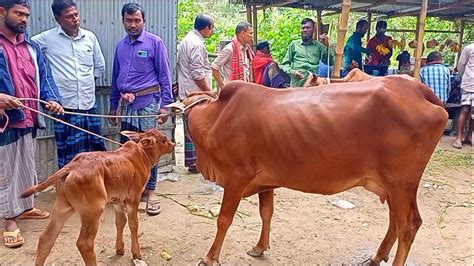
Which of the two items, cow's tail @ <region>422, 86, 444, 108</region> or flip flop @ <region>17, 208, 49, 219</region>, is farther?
flip flop @ <region>17, 208, 49, 219</region>

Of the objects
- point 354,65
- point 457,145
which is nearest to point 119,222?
point 354,65

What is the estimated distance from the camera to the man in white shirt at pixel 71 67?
163 inches

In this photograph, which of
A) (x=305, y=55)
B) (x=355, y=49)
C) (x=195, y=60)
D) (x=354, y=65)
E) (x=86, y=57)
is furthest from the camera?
(x=355, y=49)

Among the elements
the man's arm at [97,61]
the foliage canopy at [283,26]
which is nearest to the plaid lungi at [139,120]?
the man's arm at [97,61]

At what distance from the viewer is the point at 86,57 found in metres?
4.35

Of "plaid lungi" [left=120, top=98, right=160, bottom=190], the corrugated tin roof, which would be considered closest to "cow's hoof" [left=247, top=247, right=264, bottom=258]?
"plaid lungi" [left=120, top=98, right=160, bottom=190]

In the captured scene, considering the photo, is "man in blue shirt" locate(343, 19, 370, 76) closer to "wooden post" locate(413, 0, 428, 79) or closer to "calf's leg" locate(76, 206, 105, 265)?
"wooden post" locate(413, 0, 428, 79)

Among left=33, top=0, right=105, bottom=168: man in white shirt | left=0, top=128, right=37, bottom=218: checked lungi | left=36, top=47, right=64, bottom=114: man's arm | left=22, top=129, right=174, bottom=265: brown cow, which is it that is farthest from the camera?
left=33, top=0, right=105, bottom=168: man in white shirt

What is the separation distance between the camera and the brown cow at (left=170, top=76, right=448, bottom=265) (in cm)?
298

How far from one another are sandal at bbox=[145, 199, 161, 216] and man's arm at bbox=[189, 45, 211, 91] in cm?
160

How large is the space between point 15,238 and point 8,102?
3.97 ft

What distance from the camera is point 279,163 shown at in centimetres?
314

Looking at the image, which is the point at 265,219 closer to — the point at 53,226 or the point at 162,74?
the point at 53,226

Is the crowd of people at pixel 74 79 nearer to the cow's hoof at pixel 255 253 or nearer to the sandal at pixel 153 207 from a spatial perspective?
the sandal at pixel 153 207
